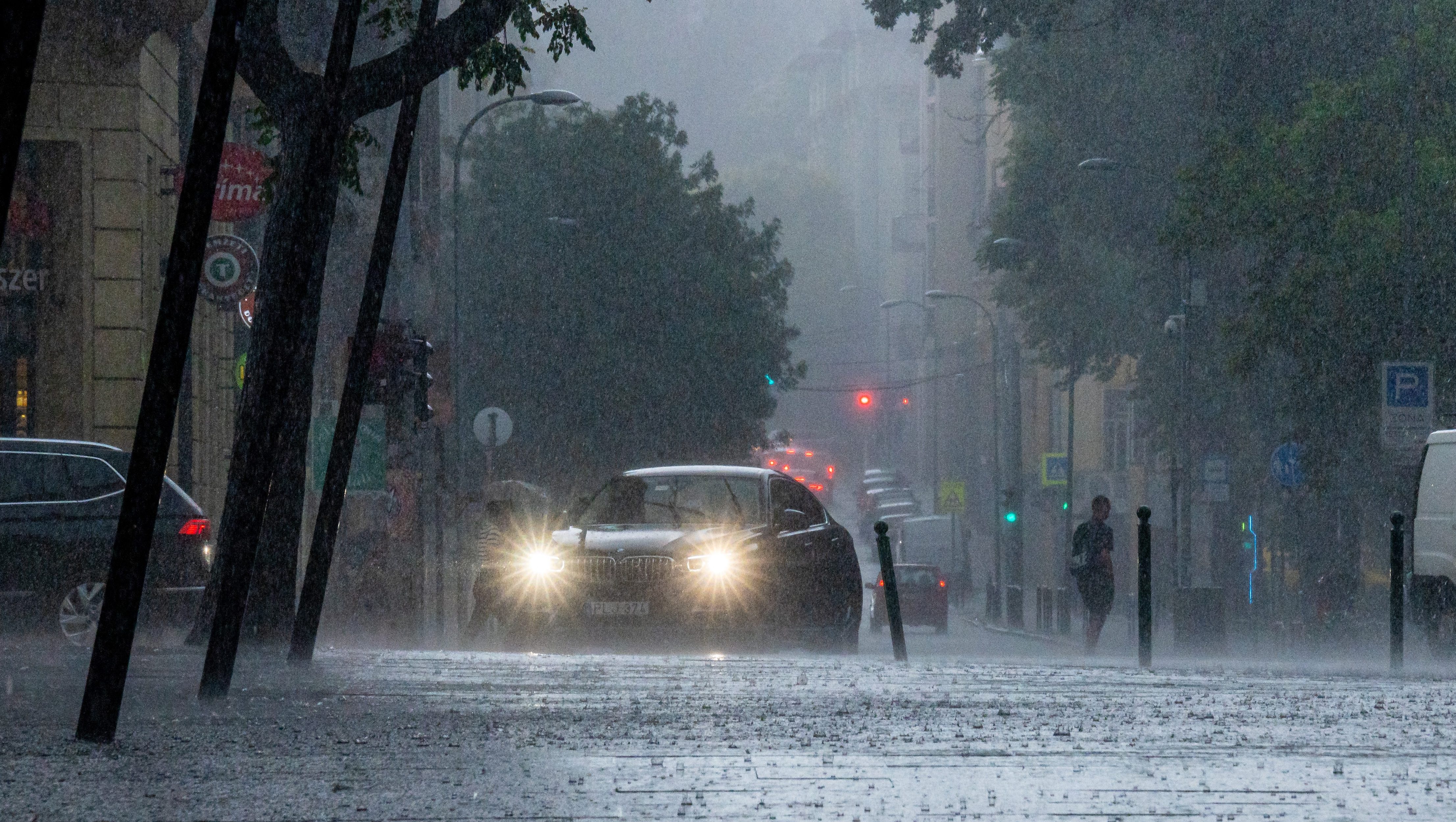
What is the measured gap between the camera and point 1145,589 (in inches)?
598

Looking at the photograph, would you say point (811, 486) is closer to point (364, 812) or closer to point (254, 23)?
point (254, 23)

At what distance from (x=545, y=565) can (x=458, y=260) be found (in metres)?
22.0

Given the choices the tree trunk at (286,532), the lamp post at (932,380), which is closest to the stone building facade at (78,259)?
the tree trunk at (286,532)

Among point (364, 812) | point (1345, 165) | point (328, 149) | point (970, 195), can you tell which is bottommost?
point (364, 812)

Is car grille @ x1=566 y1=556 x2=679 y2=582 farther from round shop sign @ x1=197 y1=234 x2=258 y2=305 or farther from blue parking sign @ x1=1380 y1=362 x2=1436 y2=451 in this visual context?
blue parking sign @ x1=1380 y1=362 x2=1436 y2=451

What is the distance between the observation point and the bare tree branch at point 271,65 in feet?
39.7

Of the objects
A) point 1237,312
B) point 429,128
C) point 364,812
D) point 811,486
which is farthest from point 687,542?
point 811,486

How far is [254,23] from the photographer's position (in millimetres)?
12148

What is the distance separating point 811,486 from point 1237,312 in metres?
62.3

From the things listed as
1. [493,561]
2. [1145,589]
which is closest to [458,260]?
[493,561]

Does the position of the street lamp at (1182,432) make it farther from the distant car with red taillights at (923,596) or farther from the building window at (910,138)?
the building window at (910,138)

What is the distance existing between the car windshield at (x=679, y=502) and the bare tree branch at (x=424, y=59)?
594cm

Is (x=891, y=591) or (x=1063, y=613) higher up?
(x=1063, y=613)

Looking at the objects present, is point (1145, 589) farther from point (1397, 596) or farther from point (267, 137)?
point (267, 137)
